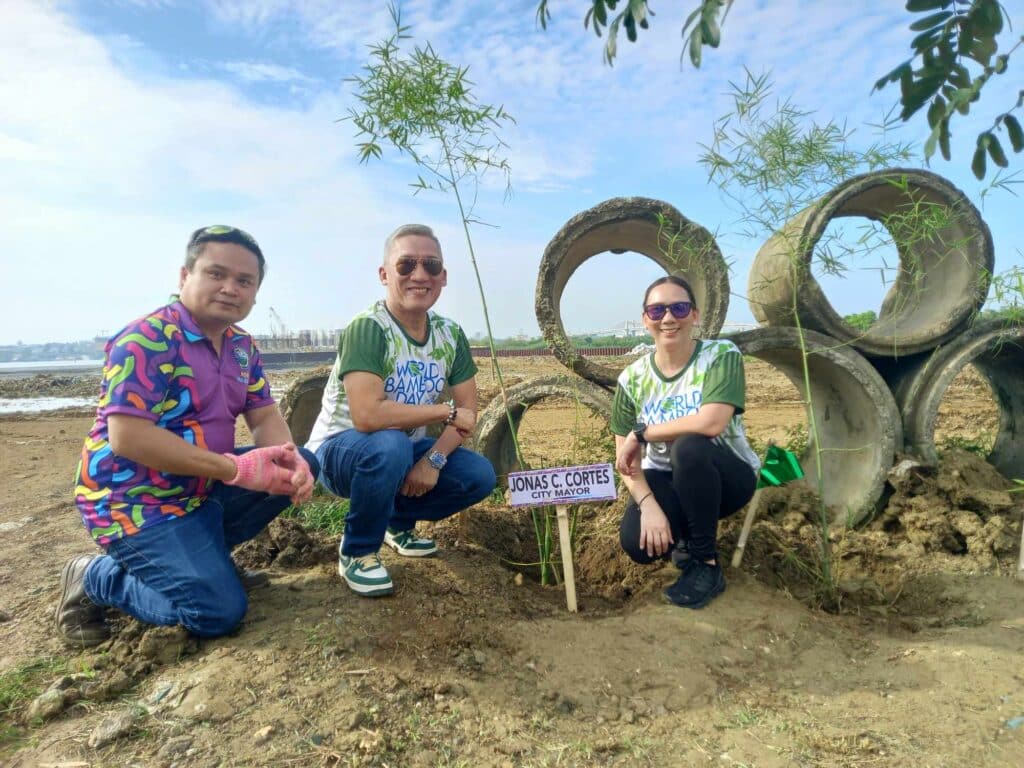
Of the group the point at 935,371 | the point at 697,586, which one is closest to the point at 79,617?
the point at 697,586

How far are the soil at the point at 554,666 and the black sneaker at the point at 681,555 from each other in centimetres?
11

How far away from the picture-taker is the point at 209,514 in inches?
87.4

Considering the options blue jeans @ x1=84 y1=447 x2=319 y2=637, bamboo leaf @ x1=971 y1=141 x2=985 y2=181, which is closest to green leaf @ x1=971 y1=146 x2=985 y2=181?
bamboo leaf @ x1=971 y1=141 x2=985 y2=181

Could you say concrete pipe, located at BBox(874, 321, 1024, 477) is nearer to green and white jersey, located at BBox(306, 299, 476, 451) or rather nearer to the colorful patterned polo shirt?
green and white jersey, located at BBox(306, 299, 476, 451)

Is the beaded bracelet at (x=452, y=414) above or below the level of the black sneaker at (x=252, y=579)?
above

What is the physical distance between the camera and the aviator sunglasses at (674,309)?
8.14ft

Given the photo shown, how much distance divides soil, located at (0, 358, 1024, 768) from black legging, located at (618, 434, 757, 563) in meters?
0.25

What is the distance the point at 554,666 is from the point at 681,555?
867mm

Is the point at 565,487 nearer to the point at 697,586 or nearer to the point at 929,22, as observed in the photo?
the point at 697,586

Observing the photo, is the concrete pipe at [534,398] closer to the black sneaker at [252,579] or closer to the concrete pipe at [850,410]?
the concrete pipe at [850,410]

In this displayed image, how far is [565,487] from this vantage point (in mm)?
2543

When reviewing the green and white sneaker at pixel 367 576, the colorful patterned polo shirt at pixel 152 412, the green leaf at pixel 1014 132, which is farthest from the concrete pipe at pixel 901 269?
the colorful patterned polo shirt at pixel 152 412

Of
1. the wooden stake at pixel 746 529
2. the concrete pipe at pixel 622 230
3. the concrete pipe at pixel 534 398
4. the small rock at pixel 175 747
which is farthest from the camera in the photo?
the concrete pipe at pixel 534 398

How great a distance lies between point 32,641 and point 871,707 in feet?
9.36
